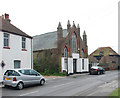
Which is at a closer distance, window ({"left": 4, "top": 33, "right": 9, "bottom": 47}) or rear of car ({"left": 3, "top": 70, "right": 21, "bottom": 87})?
rear of car ({"left": 3, "top": 70, "right": 21, "bottom": 87})

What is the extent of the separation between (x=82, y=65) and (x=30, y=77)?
21468 millimetres

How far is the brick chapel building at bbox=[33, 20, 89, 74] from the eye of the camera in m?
27.3

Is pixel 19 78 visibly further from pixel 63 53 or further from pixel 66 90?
pixel 63 53

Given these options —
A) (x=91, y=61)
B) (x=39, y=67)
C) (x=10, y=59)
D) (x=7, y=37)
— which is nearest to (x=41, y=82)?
(x=10, y=59)

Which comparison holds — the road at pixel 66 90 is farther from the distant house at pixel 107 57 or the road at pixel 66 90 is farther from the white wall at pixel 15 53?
the distant house at pixel 107 57

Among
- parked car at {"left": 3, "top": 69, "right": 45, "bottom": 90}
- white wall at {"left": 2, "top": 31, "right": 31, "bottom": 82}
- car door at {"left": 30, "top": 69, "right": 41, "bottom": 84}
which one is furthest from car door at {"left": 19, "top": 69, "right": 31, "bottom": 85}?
white wall at {"left": 2, "top": 31, "right": 31, "bottom": 82}

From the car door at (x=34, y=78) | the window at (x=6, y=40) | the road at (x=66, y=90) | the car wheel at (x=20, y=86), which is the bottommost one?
the road at (x=66, y=90)

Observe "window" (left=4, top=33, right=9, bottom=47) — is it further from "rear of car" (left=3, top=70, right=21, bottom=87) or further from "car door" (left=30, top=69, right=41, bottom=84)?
"car door" (left=30, top=69, right=41, bottom=84)

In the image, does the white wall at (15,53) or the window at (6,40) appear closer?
the white wall at (15,53)

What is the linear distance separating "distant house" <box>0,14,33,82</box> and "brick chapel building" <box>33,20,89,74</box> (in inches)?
333

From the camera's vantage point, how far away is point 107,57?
51.8 meters

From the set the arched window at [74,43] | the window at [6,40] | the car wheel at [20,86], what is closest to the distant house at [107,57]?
the arched window at [74,43]

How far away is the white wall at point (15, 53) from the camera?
53.2ft

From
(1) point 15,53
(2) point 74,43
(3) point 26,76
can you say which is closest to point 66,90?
(3) point 26,76
